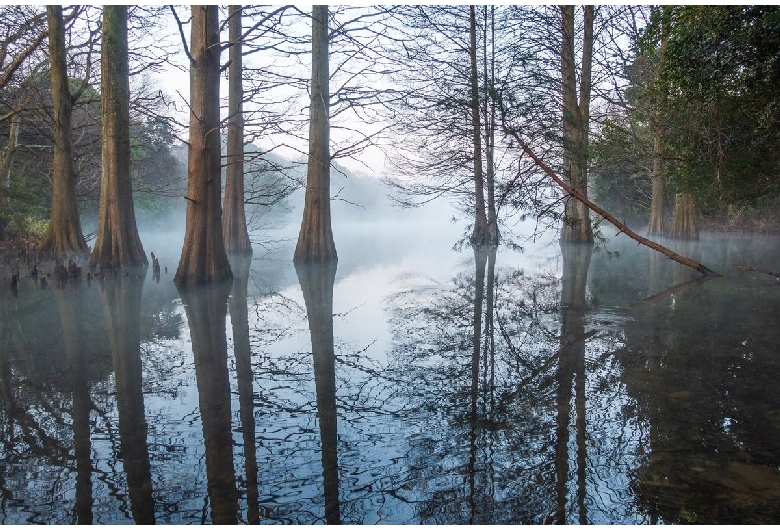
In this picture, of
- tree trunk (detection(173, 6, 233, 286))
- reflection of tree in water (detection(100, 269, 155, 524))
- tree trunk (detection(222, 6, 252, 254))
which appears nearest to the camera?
reflection of tree in water (detection(100, 269, 155, 524))

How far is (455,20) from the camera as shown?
20.5 metres

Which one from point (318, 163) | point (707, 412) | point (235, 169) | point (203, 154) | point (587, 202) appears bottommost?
point (707, 412)

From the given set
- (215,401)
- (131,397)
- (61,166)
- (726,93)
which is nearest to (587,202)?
(726,93)

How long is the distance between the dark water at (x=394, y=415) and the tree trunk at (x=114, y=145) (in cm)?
558

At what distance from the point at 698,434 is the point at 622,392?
793mm

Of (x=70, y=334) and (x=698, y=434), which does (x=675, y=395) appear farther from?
(x=70, y=334)

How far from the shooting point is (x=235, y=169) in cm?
1750

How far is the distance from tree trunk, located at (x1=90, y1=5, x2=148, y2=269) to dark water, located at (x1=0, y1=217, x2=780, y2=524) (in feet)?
18.3

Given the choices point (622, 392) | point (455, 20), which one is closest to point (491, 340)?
point (622, 392)

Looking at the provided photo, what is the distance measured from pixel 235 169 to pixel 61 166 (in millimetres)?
4653

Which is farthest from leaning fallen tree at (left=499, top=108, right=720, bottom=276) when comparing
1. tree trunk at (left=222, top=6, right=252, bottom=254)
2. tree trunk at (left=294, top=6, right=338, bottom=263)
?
tree trunk at (left=222, top=6, right=252, bottom=254)

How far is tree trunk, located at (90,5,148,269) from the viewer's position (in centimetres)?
1298

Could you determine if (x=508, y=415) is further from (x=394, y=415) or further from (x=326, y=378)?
(x=326, y=378)

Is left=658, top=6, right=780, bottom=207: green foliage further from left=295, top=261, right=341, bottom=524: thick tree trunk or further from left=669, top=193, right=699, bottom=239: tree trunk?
left=669, top=193, right=699, bottom=239: tree trunk
